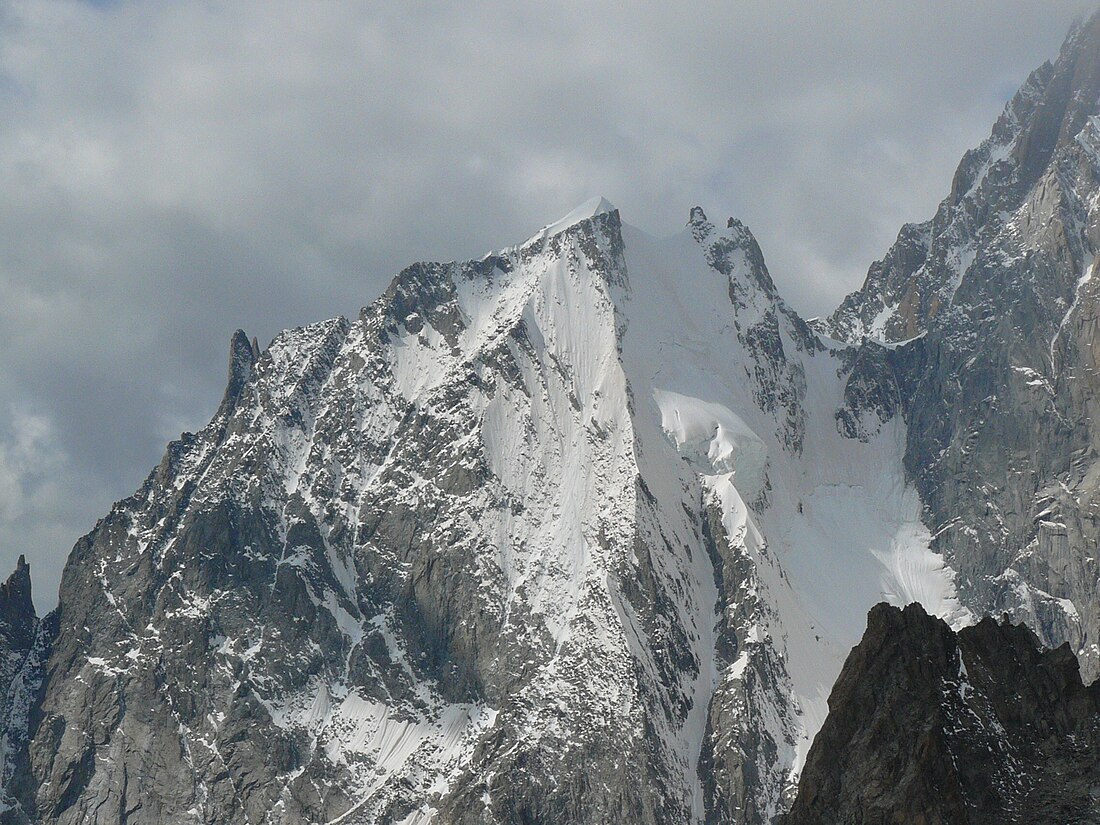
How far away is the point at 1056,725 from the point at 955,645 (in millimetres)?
10761

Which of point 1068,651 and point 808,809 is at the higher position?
point 1068,651

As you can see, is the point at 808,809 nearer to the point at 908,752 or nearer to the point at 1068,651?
Result: the point at 908,752

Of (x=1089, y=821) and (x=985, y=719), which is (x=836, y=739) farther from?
(x=1089, y=821)

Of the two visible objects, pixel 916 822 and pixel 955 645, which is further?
pixel 955 645

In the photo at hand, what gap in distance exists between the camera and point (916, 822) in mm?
121938

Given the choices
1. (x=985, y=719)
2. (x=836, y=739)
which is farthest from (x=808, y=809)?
(x=985, y=719)

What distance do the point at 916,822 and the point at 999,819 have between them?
581 cm

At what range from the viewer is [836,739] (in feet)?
450

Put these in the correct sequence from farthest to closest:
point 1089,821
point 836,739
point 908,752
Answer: point 836,739 → point 908,752 → point 1089,821

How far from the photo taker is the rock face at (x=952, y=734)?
122688 millimetres

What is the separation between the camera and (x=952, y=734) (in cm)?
12888

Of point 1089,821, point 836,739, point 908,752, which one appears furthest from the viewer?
point 836,739

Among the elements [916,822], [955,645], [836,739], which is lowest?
[916,822]

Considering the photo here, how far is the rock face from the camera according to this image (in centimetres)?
12269
